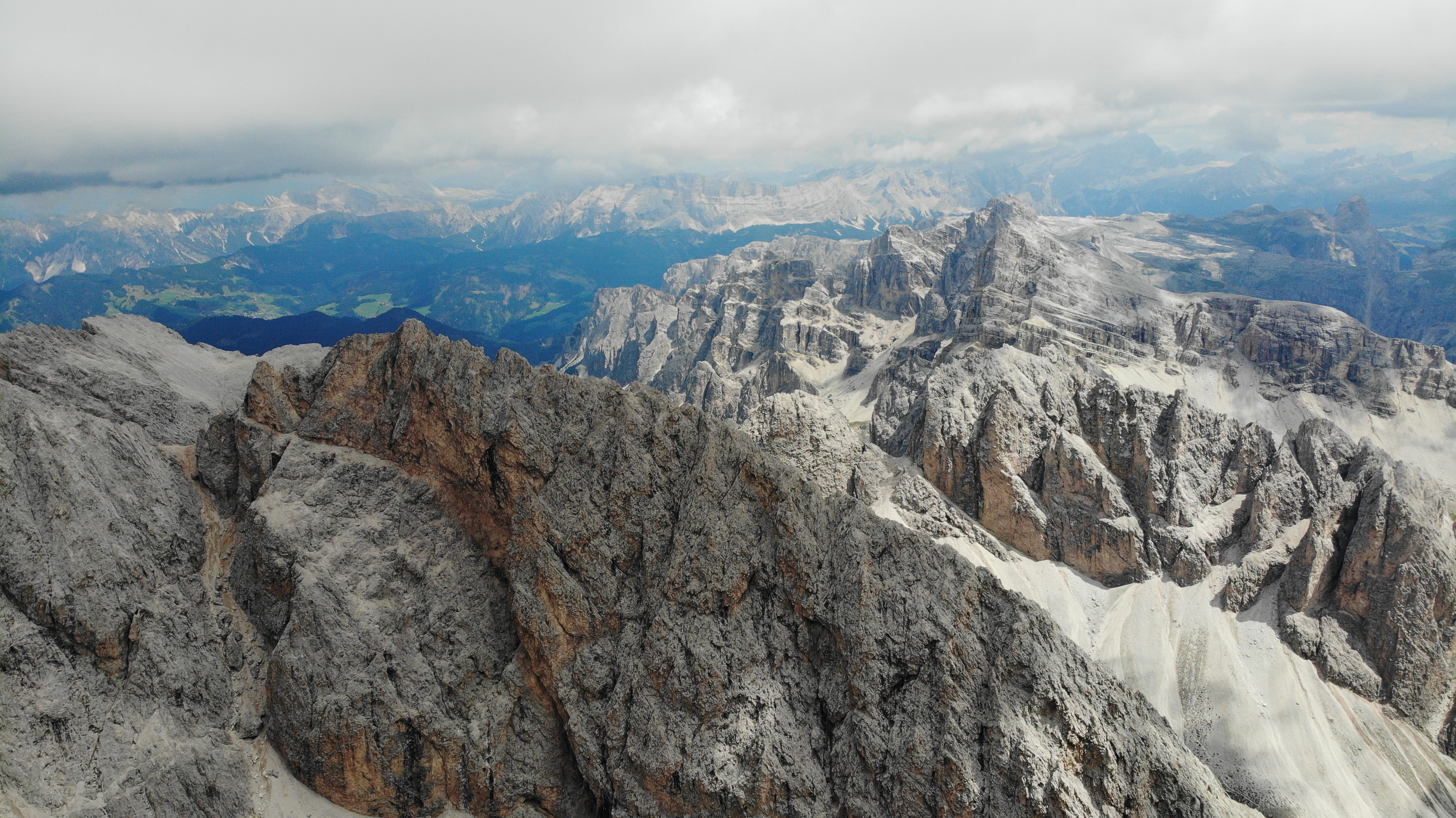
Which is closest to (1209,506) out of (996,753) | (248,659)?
(996,753)

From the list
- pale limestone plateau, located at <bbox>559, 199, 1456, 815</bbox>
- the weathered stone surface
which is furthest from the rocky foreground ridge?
pale limestone plateau, located at <bbox>559, 199, 1456, 815</bbox>

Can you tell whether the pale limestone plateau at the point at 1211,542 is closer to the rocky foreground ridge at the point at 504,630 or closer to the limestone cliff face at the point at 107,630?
the rocky foreground ridge at the point at 504,630

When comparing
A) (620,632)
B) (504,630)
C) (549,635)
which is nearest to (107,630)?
(504,630)

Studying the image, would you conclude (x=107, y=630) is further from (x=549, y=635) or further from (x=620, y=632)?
(x=620, y=632)

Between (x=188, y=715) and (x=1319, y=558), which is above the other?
(x=188, y=715)

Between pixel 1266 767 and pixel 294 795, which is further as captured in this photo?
pixel 1266 767

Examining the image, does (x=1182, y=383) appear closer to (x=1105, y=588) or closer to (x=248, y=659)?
(x=1105, y=588)

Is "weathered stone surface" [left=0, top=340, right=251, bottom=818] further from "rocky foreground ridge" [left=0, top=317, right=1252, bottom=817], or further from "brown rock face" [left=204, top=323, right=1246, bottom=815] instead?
"brown rock face" [left=204, top=323, right=1246, bottom=815]
